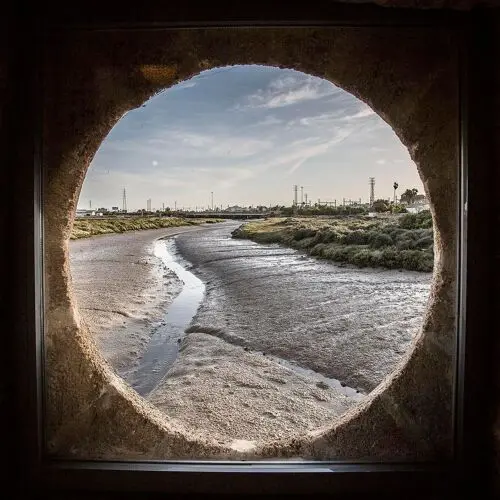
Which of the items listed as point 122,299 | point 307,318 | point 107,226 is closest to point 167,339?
point 307,318

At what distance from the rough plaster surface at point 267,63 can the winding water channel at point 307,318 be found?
2.63m

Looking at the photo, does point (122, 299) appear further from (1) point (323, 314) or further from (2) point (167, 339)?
(1) point (323, 314)

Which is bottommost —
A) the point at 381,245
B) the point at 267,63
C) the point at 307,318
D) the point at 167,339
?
the point at 167,339

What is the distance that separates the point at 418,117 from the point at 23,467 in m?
2.73

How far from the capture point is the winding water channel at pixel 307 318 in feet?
19.1

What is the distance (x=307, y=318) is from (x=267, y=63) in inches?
251

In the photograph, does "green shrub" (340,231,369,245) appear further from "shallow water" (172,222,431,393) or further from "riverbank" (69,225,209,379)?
"riverbank" (69,225,209,379)

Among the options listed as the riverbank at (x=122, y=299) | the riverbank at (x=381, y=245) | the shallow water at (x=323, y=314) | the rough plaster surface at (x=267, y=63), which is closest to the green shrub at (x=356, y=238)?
the riverbank at (x=381, y=245)

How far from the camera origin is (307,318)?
8.23 meters

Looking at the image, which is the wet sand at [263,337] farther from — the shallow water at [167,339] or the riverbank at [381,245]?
the riverbank at [381,245]

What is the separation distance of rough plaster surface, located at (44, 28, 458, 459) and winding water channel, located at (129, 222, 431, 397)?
2.63 metres

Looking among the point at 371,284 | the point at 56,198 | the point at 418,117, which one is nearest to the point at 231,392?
the point at 56,198

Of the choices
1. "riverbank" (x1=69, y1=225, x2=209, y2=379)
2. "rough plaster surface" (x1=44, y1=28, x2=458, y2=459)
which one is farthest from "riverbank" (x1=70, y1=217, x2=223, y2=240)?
"rough plaster surface" (x1=44, y1=28, x2=458, y2=459)

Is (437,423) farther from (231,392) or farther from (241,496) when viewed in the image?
(231,392)
